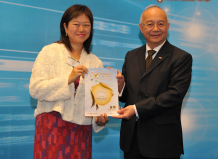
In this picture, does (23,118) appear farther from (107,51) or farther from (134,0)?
(134,0)

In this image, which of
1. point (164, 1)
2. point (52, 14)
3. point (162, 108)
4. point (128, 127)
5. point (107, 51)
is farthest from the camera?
point (164, 1)

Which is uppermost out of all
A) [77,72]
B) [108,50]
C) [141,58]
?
[108,50]

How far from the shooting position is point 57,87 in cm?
186

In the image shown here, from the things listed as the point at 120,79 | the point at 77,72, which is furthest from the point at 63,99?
the point at 120,79

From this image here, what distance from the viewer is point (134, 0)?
352 centimetres

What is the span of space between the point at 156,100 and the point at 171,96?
0.14 meters

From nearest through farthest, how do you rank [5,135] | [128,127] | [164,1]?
1. [128,127]
2. [5,135]
3. [164,1]

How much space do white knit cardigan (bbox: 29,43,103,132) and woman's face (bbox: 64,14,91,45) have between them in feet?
0.52

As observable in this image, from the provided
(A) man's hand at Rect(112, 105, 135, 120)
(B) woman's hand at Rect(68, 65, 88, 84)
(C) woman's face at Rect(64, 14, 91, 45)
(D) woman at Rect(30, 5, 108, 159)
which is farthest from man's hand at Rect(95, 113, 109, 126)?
(C) woman's face at Rect(64, 14, 91, 45)

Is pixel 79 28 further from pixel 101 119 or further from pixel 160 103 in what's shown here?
pixel 160 103

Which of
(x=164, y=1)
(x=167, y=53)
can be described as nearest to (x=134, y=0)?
(x=164, y=1)

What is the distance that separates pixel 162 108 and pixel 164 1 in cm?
250

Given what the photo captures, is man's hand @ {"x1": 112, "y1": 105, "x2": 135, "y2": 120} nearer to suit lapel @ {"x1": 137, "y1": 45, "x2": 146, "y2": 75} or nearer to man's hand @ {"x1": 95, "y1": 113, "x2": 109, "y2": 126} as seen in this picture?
man's hand @ {"x1": 95, "y1": 113, "x2": 109, "y2": 126}

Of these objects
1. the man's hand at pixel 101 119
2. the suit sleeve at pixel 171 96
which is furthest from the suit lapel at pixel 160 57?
the man's hand at pixel 101 119
